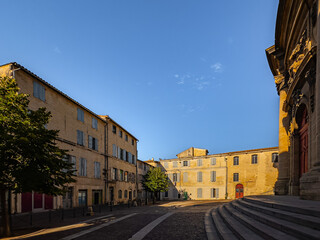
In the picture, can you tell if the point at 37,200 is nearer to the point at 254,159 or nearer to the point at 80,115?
the point at 80,115

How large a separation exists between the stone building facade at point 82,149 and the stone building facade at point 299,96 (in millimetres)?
13130

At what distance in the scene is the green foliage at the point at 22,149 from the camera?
9000 mm

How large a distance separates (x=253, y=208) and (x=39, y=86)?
18517 mm

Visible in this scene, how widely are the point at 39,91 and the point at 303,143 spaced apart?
2098 cm

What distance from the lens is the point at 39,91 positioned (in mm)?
17891

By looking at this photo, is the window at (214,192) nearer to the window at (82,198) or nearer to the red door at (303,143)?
the window at (82,198)

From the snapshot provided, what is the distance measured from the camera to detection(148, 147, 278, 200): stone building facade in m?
37.3

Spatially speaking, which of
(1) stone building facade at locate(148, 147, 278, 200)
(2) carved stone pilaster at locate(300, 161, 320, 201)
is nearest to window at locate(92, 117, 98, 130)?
(2) carved stone pilaster at locate(300, 161, 320, 201)

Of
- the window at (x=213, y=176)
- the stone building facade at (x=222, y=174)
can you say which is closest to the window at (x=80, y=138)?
the stone building facade at (x=222, y=174)

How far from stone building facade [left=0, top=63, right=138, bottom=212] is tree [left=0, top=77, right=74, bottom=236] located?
8.20 feet

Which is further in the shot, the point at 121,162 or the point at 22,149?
the point at 121,162

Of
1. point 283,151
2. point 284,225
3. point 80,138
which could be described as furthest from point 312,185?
point 80,138

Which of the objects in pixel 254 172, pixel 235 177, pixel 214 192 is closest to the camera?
pixel 254 172

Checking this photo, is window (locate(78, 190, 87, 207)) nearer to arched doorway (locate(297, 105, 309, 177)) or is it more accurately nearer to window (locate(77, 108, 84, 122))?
window (locate(77, 108, 84, 122))
